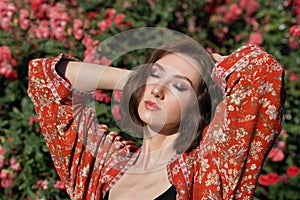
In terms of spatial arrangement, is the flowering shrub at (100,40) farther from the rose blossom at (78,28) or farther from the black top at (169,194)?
the black top at (169,194)

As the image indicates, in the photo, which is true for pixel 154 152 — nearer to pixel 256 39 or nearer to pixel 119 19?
pixel 119 19

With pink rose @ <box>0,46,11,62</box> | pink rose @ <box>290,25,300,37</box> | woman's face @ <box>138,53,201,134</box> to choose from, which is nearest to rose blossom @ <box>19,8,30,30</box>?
pink rose @ <box>0,46,11,62</box>

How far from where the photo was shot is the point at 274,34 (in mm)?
3760

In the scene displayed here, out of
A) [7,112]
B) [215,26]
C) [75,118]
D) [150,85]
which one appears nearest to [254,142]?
[150,85]

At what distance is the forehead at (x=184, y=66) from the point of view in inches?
76.0

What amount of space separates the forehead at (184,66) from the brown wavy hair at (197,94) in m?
0.01

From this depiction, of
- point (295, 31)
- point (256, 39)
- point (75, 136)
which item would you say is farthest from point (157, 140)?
point (256, 39)

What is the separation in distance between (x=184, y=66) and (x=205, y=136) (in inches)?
9.3

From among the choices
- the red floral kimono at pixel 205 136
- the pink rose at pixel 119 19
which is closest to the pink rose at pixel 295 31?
the pink rose at pixel 119 19

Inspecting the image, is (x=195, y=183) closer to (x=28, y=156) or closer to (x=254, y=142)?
(x=254, y=142)

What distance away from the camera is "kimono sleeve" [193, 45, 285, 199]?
1911 millimetres

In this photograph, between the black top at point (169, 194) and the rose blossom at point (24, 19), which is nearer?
the black top at point (169, 194)

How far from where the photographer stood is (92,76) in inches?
81.7

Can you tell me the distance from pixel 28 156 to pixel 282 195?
1.35m
